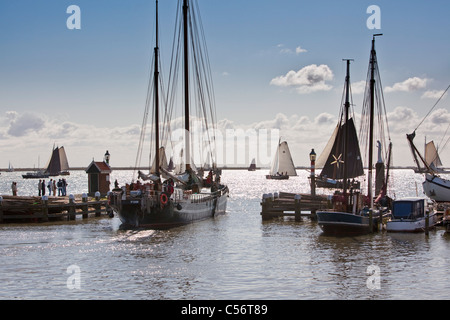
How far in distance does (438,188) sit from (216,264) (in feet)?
156

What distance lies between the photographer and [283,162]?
600 feet

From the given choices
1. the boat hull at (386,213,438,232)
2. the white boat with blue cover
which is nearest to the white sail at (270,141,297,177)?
the white boat with blue cover

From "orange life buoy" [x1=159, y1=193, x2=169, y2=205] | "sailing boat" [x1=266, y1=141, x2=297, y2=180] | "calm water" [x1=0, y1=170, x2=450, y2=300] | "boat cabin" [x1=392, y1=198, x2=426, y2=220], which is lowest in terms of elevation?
"calm water" [x1=0, y1=170, x2=450, y2=300]

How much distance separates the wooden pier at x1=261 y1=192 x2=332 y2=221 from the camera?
162 feet

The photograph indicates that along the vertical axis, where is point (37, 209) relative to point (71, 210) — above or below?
above

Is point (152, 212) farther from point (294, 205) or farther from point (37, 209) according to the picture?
point (294, 205)

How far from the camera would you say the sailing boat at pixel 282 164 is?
578 feet

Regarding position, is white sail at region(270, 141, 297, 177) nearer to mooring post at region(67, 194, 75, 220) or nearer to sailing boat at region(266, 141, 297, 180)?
sailing boat at region(266, 141, 297, 180)

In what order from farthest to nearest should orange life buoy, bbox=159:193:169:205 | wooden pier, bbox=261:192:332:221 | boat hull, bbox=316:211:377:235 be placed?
1. wooden pier, bbox=261:192:332:221
2. orange life buoy, bbox=159:193:169:205
3. boat hull, bbox=316:211:377:235

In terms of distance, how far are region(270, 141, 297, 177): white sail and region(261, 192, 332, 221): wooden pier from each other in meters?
121

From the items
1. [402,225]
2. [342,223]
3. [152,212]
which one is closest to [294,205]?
[342,223]

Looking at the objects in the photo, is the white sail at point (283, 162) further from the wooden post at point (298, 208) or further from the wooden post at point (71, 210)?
the wooden post at point (71, 210)

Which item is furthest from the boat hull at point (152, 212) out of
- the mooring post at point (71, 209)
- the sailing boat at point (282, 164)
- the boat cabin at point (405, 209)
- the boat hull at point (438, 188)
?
the sailing boat at point (282, 164)
